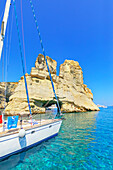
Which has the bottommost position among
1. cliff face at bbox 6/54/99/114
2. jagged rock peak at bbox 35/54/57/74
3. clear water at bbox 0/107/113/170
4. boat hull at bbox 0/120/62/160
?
clear water at bbox 0/107/113/170

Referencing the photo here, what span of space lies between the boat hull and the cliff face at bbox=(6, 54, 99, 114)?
20883 mm

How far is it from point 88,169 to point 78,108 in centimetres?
3344

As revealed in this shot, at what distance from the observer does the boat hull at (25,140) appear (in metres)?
4.95

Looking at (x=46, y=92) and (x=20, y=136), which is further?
(x=46, y=92)

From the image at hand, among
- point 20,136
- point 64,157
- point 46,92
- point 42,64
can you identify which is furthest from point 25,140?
point 42,64

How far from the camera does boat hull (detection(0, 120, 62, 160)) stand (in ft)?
16.2

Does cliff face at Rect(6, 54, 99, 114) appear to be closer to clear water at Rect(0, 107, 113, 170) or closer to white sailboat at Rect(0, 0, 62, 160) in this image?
white sailboat at Rect(0, 0, 62, 160)

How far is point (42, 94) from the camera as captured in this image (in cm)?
3119

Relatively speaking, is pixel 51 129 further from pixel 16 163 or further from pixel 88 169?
pixel 88 169

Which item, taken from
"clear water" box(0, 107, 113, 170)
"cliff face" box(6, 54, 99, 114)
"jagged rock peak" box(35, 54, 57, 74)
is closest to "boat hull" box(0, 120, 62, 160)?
"clear water" box(0, 107, 113, 170)

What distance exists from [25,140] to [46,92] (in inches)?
1036

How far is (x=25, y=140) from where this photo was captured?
→ 592 centimetres

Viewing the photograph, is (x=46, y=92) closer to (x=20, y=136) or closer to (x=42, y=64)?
(x=42, y=64)

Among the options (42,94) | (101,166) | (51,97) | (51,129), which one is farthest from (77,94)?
(101,166)
